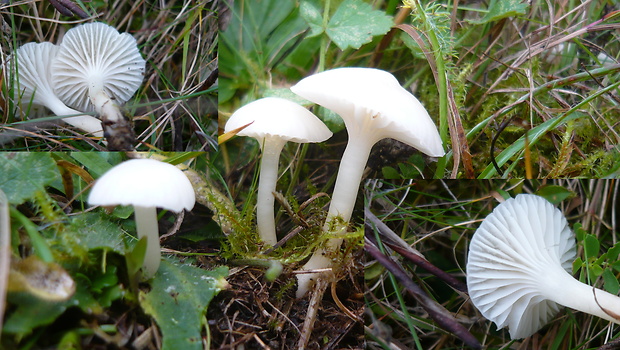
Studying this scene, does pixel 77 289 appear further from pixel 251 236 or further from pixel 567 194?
pixel 567 194

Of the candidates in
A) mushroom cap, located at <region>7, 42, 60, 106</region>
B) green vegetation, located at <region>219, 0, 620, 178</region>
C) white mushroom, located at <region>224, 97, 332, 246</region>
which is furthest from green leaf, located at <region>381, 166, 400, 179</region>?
mushroom cap, located at <region>7, 42, 60, 106</region>

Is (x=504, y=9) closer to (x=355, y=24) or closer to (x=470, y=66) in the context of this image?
(x=470, y=66)

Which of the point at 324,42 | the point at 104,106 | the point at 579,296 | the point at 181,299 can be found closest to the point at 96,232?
the point at 181,299

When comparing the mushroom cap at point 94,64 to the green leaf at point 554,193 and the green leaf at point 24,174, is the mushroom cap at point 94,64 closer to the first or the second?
the green leaf at point 24,174

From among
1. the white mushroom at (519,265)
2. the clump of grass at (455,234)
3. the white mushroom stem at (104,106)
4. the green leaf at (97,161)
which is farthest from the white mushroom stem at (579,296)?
the white mushroom stem at (104,106)

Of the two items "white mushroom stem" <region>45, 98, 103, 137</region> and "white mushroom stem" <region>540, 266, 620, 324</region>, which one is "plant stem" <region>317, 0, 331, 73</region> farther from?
"white mushroom stem" <region>540, 266, 620, 324</region>

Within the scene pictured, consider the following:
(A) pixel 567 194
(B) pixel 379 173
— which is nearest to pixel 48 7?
(B) pixel 379 173
